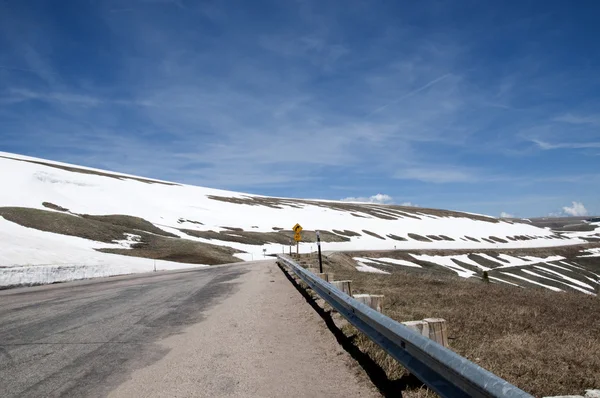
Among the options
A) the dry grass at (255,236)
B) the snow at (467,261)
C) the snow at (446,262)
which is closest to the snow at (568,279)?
the snow at (467,261)

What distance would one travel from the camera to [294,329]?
844 cm

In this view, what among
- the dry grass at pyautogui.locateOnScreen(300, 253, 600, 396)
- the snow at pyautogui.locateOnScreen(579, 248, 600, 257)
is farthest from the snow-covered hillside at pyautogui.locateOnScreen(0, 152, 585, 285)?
the dry grass at pyautogui.locateOnScreen(300, 253, 600, 396)

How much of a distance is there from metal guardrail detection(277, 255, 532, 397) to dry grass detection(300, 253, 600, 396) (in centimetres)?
43

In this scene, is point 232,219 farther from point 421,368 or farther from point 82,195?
point 421,368

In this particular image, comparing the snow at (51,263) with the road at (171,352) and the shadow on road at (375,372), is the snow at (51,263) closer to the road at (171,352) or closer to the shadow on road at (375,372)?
the road at (171,352)

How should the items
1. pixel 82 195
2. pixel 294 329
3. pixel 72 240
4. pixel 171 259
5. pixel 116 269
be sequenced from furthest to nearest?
1. pixel 82 195
2. pixel 171 259
3. pixel 72 240
4. pixel 116 269
5. pixel 294 329

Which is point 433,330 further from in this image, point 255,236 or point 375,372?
point 255,236

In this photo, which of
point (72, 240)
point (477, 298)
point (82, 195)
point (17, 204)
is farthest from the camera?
point (82, 195)

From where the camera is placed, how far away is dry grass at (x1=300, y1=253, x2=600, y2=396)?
4656 mm

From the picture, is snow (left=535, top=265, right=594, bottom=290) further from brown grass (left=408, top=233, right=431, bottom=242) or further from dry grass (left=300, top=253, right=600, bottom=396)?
dry grass (left=300, top=253, right=600, bottom=396)

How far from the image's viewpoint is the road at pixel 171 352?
16.2 feet

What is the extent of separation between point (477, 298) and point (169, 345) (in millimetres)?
7693

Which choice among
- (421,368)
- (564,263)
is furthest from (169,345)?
(564,263)

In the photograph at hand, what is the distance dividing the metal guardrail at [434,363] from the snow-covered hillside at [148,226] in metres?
20.5
